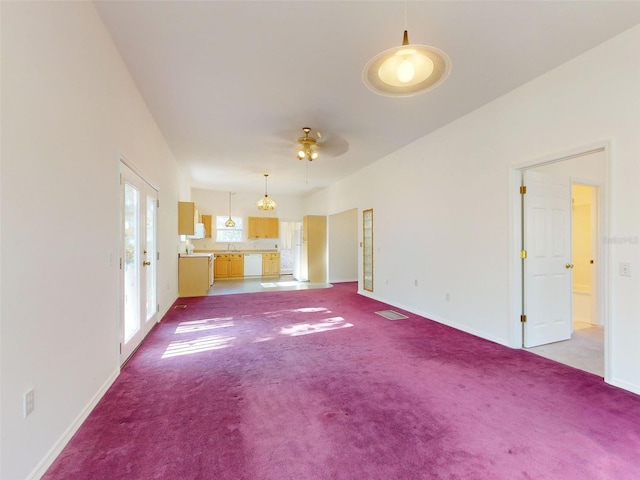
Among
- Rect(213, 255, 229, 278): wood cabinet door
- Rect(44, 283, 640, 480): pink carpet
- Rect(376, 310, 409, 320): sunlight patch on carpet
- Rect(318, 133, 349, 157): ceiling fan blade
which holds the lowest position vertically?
Rect(376, 310, 409, 320): sunlight patch on carpet

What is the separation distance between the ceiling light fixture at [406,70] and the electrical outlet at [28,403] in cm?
244

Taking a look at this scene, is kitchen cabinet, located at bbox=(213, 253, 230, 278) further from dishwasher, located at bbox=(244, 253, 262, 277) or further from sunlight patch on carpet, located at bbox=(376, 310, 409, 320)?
sunlight patch on carpet, located at bbox=(376, 310, 409, 320)

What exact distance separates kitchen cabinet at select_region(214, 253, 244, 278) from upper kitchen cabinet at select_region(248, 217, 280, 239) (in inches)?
38.5

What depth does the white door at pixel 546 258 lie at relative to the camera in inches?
131

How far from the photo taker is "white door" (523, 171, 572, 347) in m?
3.32

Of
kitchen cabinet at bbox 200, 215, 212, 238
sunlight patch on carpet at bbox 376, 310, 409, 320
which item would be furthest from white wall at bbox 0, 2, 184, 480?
kitchen cabinet at bbox 200, 215, 212, 238

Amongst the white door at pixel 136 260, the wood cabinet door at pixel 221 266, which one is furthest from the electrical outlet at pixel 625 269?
the wood cabinet door at pixel 221 266

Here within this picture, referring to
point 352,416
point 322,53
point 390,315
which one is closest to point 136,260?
point 352,416

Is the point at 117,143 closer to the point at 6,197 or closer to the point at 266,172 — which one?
the point at 6,197

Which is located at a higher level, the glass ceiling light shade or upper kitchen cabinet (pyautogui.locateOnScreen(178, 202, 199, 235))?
the glass ceiling light shade

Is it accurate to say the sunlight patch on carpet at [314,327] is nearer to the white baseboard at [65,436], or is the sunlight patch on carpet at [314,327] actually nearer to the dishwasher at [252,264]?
the white baseboard at [65,436]

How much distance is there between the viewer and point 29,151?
4.74ft

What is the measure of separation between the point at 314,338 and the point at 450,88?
3.43 meters

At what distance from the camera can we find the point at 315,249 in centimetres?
884
